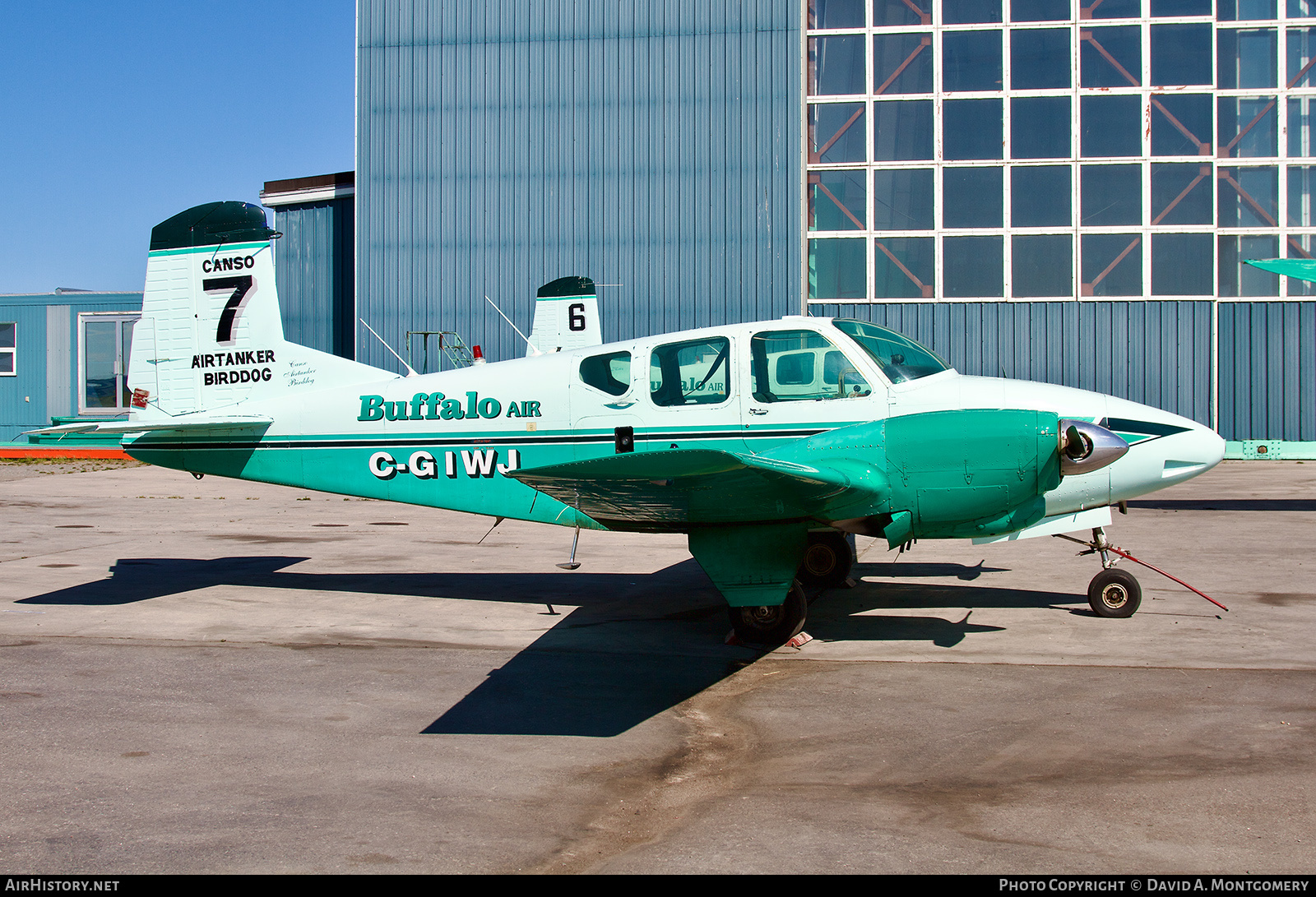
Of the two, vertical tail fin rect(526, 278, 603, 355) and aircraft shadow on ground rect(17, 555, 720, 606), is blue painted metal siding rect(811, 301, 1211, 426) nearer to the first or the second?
vertical tail fin rect(526, 278, 603, 355)

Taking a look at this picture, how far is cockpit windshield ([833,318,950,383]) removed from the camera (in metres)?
7.77

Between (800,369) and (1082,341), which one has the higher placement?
(1082,341)

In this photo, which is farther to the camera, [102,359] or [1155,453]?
[102,359]

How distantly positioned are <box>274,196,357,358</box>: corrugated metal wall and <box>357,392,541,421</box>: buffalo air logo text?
17.9 m

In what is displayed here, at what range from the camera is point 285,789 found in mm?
4547

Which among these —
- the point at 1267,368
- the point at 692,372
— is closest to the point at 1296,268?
the point at 1267,368

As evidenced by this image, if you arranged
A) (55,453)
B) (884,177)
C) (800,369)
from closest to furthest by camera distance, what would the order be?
(800,369) → (884,177) → (55,453)

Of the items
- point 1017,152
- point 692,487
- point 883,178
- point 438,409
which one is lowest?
point 692,487

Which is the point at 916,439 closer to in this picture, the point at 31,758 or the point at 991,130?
the point at 31,758

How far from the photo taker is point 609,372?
8.25 metres

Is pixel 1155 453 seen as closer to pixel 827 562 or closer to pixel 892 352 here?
pixel 892 352

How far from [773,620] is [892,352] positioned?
96.2 inches

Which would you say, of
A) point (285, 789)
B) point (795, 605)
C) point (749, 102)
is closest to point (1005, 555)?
point (795, 605)

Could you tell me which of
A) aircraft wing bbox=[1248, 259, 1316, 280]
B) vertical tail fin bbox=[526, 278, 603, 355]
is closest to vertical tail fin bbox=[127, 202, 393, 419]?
A: vertical tail fin bbox=[526, 278, 603, 355]
